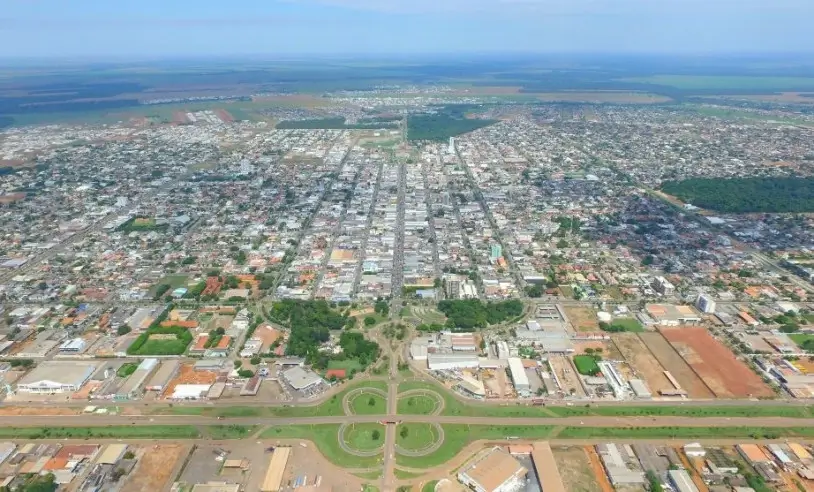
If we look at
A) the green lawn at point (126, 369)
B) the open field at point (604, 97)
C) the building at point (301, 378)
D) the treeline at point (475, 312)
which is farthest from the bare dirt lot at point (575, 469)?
the open field at point (604, 97)

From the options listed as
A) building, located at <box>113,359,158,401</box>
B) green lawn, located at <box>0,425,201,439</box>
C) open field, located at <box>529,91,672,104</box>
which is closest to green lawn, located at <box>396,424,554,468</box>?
green lawn, located at <box>0,425,201,439</box>

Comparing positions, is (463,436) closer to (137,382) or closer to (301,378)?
(301,378)

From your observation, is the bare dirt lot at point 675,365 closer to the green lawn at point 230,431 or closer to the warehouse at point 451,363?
the warehouse at point 451,363

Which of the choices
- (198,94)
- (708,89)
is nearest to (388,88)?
(198,94)

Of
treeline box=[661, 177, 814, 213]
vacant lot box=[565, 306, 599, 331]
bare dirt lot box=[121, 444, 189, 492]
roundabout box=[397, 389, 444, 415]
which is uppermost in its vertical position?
treeline box=[661, 177, 814, 213]

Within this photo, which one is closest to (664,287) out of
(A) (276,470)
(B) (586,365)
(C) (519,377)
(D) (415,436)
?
(B) (586,365)

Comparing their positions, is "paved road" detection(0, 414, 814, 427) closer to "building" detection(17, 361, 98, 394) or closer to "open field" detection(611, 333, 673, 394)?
"building" detection(17, 361, 98, 394)

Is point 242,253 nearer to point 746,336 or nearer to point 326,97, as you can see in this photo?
point 746,336
